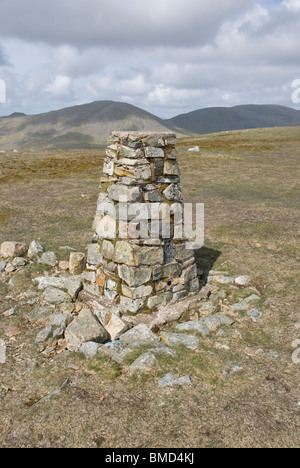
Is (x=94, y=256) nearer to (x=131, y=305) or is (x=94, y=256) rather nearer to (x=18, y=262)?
(x=131, y=305)

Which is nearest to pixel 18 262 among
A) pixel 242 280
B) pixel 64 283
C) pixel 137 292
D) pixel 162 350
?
pixel 64 283

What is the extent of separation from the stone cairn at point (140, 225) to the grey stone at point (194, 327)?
0.72 m

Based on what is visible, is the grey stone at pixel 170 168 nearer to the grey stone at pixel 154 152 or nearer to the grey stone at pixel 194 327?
the grey stone at pixel 154 152

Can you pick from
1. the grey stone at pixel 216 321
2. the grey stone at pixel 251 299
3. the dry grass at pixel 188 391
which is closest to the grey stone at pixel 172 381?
the dry grass at pixel 188 391

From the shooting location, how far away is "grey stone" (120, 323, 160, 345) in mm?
6361

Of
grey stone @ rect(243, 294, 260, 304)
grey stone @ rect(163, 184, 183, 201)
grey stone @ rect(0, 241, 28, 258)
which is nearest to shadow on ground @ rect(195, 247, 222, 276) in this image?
grey stone @ rect(243, 294, 260, 304)

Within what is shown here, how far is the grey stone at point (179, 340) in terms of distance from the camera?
633 centimetres

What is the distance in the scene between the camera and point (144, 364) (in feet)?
18.6

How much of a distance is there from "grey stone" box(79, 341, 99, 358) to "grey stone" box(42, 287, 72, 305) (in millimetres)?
1876

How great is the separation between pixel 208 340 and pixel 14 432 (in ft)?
11.9

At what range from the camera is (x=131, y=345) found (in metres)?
6.22
